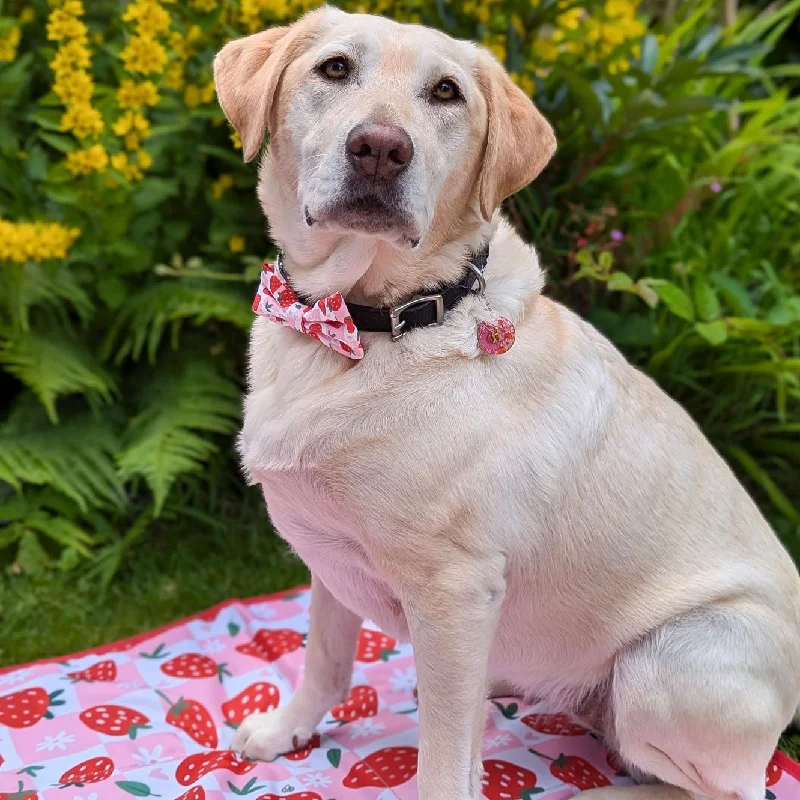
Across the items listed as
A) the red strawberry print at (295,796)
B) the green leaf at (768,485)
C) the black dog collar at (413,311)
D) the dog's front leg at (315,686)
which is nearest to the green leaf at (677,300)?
the green leaf at (768,485)

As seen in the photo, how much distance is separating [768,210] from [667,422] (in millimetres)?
2573

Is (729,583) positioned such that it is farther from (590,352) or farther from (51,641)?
(51,641)

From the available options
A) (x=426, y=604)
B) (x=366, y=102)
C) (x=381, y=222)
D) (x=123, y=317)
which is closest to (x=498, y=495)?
(x=426, y=604)

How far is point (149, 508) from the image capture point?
11.5 feet

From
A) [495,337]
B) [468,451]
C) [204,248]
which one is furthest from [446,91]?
[204,248]

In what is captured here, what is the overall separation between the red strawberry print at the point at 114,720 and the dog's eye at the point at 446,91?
6.06ft

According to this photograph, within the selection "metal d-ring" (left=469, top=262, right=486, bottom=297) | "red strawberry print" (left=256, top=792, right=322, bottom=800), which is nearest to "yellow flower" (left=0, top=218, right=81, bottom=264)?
"metal d-ring" (left=469, top=262, right=486, bottom=297)

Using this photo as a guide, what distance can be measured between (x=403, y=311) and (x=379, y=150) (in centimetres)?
33

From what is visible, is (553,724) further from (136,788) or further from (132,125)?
(132,125)

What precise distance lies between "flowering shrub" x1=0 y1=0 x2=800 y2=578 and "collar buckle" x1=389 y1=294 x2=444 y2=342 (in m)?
1.53

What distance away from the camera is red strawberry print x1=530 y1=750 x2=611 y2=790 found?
7.49 ft

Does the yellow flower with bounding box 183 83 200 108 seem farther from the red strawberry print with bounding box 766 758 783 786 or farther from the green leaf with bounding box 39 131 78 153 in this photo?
the red strawberry print with bounding box 766 758 783 786

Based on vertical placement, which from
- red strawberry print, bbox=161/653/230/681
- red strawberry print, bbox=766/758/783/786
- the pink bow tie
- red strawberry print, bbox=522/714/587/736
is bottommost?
red strawberry print, bbox=161/653/230/681

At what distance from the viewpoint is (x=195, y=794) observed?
6.95ft
